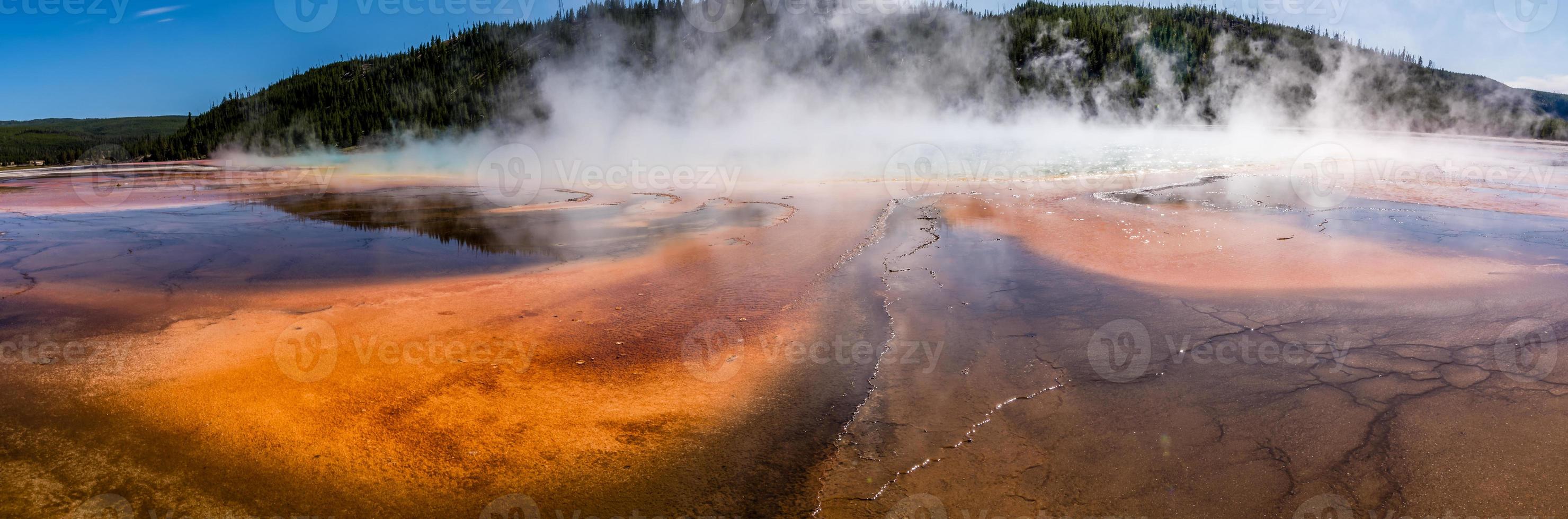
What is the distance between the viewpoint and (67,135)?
67.9m

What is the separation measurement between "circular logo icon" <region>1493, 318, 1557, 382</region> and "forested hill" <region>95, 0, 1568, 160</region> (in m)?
43.3

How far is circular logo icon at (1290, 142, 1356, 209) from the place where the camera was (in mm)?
11352

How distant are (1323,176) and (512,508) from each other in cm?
1770

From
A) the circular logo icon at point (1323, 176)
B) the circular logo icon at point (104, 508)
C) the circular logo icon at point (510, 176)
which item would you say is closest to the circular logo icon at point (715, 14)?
the circular logo icon at point (510, 176)

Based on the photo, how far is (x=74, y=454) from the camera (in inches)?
126

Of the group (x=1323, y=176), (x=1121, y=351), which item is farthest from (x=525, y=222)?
(x=1323, y=176)

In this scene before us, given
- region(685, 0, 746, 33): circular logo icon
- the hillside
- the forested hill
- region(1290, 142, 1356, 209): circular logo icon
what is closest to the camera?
region(1290, 142, 1356, 209): circular logo icon

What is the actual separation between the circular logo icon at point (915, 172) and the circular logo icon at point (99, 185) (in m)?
14.0

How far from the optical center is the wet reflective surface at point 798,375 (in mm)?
2957

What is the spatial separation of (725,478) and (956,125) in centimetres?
4714

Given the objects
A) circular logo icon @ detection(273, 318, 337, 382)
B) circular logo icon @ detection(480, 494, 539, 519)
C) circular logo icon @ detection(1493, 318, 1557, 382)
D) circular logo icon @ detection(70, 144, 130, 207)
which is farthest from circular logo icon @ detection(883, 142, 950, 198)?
circular logo icon @ detection(70, 144, 130, 207)

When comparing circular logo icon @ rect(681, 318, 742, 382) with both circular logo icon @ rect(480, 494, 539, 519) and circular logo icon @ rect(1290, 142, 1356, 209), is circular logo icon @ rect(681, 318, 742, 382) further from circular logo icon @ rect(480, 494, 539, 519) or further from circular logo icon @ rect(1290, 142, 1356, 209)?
circular logo icon @ rect(1290, 142, 1356, 209)

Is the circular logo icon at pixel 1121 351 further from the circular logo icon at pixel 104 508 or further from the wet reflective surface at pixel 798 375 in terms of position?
the circular logo icon at pixel 104 508

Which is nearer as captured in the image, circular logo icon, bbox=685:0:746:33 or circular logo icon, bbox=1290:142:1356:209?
circular logo icon, bbox=1290:142:1356:209
